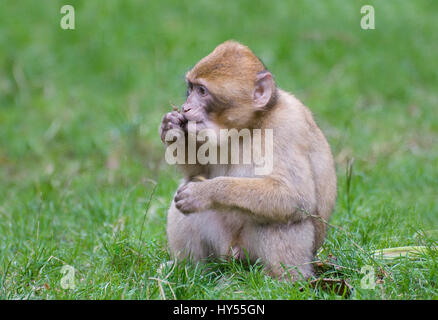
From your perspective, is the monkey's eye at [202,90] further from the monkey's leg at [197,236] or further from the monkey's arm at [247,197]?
the monkey's leg at [197,236]

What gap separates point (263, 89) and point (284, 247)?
1.09 m

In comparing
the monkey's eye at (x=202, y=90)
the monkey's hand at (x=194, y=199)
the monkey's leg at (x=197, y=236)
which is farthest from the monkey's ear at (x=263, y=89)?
the monkey's leg at (x=197, y=236)

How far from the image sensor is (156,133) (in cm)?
879

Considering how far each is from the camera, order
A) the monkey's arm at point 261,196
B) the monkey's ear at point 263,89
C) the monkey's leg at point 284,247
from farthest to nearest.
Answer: the monkey's ear at point 263,89
the monkey's leg at point 284,247
the monkey's arm at point 261,196

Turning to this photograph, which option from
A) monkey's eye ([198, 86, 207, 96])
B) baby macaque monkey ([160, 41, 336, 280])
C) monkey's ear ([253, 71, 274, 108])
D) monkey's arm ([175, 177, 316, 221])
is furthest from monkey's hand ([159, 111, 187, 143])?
monkey's ear ([253, 71, 274, 108])

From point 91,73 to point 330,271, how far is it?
688 cm

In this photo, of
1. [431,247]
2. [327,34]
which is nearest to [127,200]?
[431,247]

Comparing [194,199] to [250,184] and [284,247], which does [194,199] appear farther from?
[284,247]

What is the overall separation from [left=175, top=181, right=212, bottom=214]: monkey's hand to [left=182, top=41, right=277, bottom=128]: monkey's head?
50 centimetres

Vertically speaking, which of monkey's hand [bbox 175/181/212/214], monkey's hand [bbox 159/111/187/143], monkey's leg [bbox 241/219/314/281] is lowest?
monkey's leg [bbox 241/219/314/281]

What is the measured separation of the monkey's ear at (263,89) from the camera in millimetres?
4691

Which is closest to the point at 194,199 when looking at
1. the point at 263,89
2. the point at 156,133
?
the point at 263,89

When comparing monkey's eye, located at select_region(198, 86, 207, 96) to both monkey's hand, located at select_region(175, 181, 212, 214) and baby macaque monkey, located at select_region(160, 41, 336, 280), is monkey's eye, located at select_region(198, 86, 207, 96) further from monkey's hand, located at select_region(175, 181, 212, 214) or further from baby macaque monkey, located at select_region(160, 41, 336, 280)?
monkey's hand, located at select_region(175, 181, 212, 214)

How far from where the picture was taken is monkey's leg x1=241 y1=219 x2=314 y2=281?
4559 millimetres
